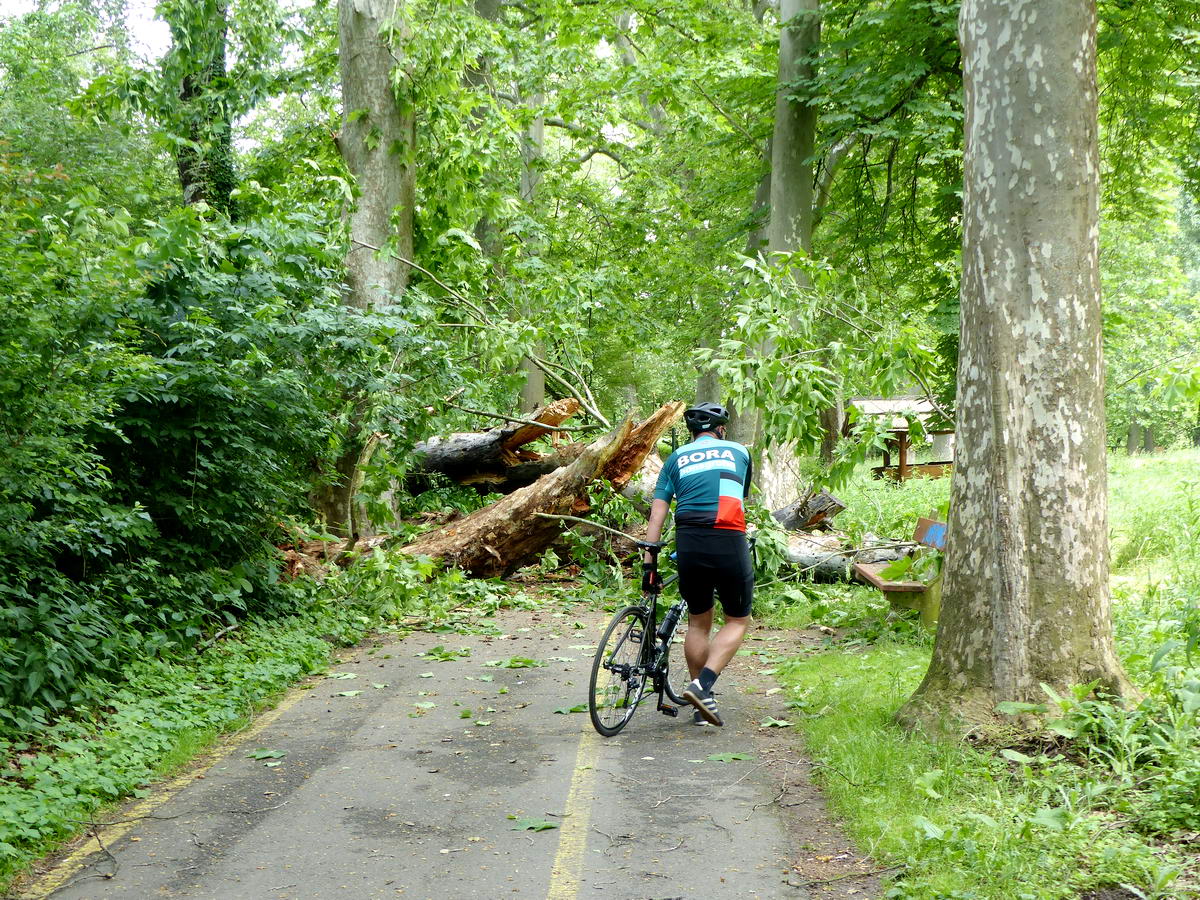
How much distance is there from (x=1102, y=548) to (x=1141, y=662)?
899 millimetres

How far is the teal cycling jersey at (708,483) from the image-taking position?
6.98m

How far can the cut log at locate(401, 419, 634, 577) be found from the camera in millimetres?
13602

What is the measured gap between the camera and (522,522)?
13766 millimetres

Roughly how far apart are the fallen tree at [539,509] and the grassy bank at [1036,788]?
20.5 ft

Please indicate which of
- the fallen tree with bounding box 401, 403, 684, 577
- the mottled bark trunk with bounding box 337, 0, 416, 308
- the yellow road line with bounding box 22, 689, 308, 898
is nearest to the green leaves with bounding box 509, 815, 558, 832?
the yellow road line with bounding box 22, 689, 308, 898

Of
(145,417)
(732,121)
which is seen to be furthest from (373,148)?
(145,417)

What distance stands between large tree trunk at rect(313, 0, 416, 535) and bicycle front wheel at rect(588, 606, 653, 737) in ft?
25.3

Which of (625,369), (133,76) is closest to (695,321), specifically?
(625,369)

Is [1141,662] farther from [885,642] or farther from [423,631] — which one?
[423,631]

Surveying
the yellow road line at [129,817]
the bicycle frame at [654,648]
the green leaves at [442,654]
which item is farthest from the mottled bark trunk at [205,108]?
the bicycle frame at [654,648]

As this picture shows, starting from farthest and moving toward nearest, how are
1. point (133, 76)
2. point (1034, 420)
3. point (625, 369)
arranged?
point (625, 369) → point (133, 76) → point (1034, 420)

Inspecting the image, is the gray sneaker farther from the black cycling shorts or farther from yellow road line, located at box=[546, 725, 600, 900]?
yellow road line, located at box=[546, 725, 600, 900]

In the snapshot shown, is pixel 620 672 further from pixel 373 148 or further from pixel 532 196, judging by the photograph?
pixel 532 196

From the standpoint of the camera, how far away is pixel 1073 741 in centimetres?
539
